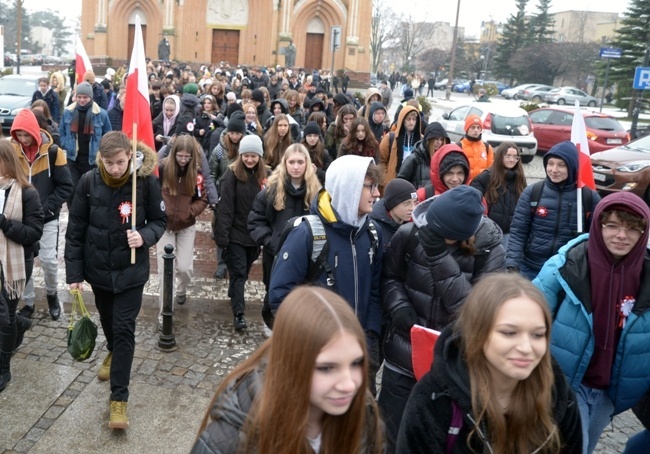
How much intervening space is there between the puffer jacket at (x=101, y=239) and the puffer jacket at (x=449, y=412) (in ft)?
9.82

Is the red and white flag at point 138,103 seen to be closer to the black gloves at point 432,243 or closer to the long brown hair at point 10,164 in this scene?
the long brown hair at point 10,164

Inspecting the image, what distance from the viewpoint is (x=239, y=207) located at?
23.8ft

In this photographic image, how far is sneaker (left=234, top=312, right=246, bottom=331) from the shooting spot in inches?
277

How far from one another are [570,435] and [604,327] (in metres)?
1.10

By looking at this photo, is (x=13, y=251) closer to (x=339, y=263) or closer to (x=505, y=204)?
(x=339, y=263)

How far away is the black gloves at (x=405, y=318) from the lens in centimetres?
391

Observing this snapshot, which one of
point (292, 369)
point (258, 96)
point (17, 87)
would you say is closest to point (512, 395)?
point (292, 369)

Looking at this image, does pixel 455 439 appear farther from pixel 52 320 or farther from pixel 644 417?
pixel 52 320

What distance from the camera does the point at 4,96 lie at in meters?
20.8

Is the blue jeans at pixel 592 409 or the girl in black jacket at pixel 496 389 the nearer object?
the girl in black jacket at pixel 496 389

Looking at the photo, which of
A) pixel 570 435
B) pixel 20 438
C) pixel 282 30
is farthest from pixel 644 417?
pixel 282 30

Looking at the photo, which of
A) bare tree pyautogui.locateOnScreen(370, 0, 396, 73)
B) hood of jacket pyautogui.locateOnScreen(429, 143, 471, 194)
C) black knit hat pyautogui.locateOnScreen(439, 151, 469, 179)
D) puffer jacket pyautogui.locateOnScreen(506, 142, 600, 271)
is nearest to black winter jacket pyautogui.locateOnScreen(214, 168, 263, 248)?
hood of jacket pyautogui.locateOnScreen(429, 143, 471, 194)

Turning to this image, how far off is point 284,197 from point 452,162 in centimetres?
160

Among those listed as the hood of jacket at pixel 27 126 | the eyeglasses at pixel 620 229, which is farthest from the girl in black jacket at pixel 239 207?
the eyeglasses at pixel 620 229
